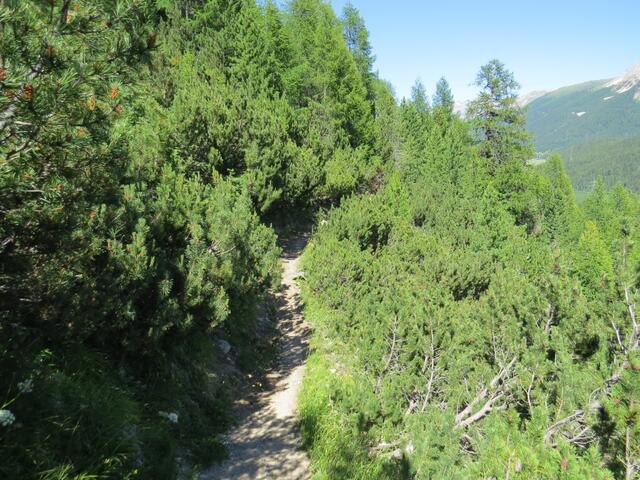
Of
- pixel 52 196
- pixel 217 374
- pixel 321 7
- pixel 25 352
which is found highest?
pixel 321 7

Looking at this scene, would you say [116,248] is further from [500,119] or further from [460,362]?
[500,119]

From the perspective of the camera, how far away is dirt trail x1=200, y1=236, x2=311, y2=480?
636 cm

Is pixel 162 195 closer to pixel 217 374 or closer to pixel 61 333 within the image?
pixel 61 333

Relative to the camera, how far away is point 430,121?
44.4 meters

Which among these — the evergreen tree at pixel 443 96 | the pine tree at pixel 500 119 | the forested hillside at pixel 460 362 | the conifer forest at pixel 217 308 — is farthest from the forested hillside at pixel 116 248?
the evergreen tree at pixel 443 96

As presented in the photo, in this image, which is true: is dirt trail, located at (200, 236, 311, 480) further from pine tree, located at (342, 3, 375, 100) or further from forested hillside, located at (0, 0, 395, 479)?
pine tree, located at (342, 3, 375, 100)

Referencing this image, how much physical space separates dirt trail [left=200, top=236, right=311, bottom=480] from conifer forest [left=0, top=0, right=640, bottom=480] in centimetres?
23

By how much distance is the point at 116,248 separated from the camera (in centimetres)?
551

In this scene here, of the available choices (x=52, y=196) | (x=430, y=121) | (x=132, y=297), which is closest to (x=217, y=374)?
(x=132, y=297)

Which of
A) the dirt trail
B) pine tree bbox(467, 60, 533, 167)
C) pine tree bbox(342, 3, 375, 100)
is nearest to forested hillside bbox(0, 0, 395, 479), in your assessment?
the dirt trail

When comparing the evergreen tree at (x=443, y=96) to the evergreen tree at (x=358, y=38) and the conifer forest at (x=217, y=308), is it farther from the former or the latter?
the conifer forest at (x=217, y=308)

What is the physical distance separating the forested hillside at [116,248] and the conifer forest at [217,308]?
0.02m

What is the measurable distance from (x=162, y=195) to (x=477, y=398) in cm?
690

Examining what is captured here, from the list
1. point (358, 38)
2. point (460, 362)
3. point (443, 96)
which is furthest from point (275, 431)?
point (443, 96)
